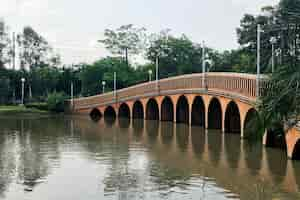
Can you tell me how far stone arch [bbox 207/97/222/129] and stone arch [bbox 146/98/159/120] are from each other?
1178 centimetres

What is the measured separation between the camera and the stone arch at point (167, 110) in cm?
4250

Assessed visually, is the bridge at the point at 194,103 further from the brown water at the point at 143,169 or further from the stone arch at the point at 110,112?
the brown water at the point at 143,169

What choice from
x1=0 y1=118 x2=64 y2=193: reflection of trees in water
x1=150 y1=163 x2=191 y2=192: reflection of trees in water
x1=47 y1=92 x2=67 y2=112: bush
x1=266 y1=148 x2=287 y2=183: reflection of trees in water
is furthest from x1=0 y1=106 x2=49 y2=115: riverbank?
x1=150 y1=163 x2=191 y2=192: reflection of trees in water

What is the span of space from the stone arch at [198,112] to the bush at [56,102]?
2158 cm

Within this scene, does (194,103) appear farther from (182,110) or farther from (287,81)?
(287,81)

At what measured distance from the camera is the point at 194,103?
120 ft

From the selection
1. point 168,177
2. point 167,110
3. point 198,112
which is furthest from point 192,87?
point 168,177

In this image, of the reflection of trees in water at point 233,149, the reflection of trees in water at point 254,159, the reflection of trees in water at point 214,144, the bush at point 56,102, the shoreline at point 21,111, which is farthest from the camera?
the bush at point 56,102

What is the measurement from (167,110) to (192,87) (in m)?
7.27

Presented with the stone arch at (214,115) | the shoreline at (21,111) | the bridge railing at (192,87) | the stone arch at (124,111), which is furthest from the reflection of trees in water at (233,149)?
the shoreline at (21,111)

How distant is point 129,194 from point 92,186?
159cm

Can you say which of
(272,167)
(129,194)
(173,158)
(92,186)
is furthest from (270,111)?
(173,158)

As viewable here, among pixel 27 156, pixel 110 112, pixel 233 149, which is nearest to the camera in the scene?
pixel 27 156

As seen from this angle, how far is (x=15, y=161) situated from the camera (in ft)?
60.1
